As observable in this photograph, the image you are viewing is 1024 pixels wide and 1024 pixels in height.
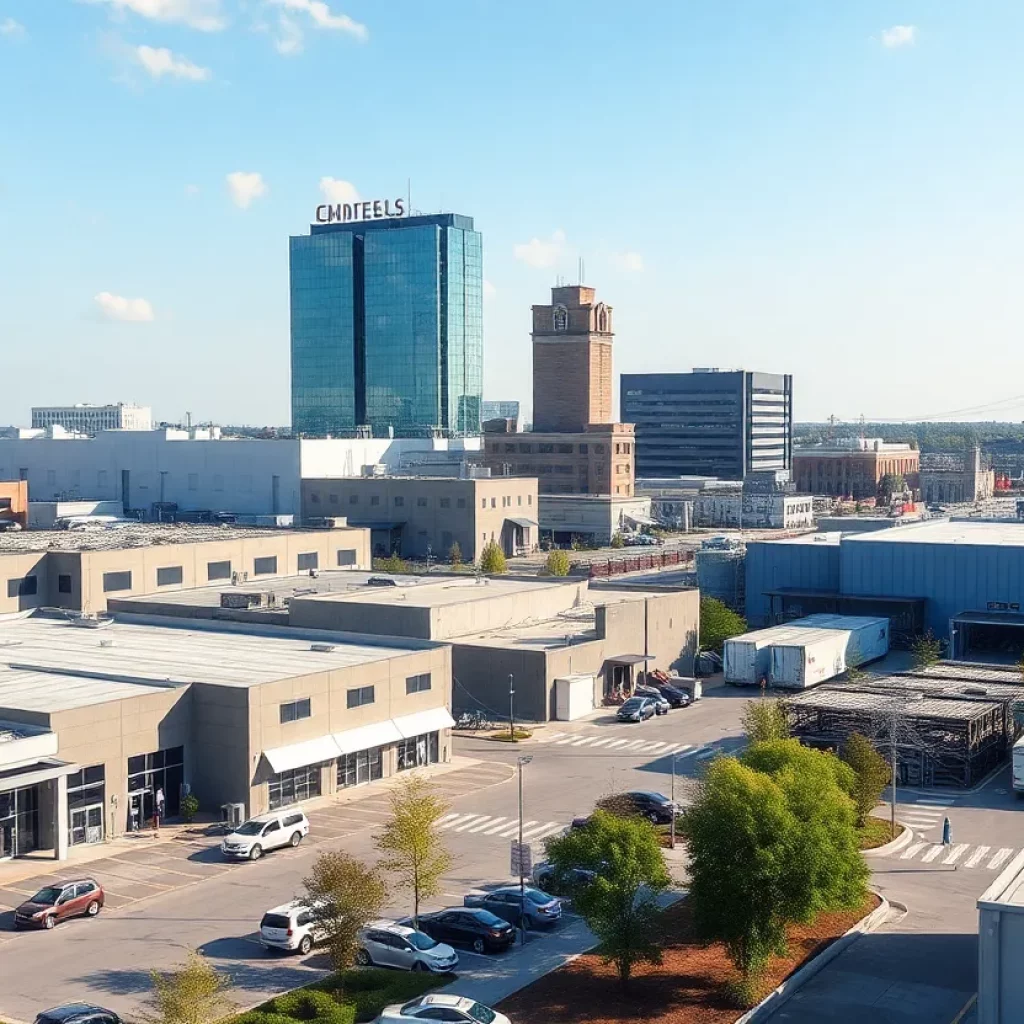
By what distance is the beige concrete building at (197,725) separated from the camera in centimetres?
4028

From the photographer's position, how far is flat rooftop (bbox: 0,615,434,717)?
46.4 metres

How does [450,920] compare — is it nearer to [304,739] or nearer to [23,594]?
[304,739]

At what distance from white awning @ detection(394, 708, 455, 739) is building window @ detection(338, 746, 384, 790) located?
Answer: 50.1 inches

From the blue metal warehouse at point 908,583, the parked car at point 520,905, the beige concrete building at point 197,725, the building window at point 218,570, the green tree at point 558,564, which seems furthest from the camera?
the green tree at point 558,564

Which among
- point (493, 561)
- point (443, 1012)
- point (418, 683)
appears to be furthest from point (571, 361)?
point (443, 1012)

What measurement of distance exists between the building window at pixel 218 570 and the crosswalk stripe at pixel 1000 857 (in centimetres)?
4716

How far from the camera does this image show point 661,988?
30.0 meters

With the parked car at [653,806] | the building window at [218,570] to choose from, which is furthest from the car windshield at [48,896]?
the building window at [218,570]

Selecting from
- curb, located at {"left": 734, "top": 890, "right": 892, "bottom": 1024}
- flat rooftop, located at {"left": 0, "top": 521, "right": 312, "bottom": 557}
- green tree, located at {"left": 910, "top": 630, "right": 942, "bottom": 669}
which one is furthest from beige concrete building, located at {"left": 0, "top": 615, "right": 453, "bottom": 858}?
green tree, located at {"left": 910, "top": 630, "right": 942, "bottom": 669}

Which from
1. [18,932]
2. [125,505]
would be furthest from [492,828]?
[125,505]

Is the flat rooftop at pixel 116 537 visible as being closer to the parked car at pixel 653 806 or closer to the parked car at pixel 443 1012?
A: the parked car at pixel 653 806

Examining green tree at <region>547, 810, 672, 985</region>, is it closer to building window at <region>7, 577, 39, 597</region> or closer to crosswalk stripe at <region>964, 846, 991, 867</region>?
crosswalk stripe at <region>964, 846, 991, 867</region>

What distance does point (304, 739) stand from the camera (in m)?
46.7

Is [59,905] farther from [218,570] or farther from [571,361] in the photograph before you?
[571,361]
